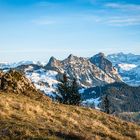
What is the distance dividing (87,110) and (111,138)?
13.5m

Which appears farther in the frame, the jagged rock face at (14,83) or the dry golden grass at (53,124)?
the jagged rock face at (14,83)

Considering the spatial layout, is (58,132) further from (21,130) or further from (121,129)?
A: (121,129)

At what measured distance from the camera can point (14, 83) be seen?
4234 cm

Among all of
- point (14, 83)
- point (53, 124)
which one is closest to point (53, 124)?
point (53, 124)

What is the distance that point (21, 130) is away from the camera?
69.4ft

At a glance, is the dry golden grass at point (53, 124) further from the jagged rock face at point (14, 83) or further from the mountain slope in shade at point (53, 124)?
the jagged rock face at point (14, 83)

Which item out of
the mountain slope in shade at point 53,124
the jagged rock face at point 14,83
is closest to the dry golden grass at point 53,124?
the mountain slope in shade at point 53,124

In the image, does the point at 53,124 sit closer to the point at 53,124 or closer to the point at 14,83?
the point at 53,124

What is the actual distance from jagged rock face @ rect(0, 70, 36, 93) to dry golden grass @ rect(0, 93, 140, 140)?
22.9 feet

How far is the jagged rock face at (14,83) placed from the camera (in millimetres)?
40969

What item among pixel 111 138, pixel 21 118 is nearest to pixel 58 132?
pixel 21 118

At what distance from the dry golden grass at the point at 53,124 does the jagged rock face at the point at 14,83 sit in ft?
22.9

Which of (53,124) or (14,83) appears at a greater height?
(14,83)

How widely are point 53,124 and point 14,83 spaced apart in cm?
1646
